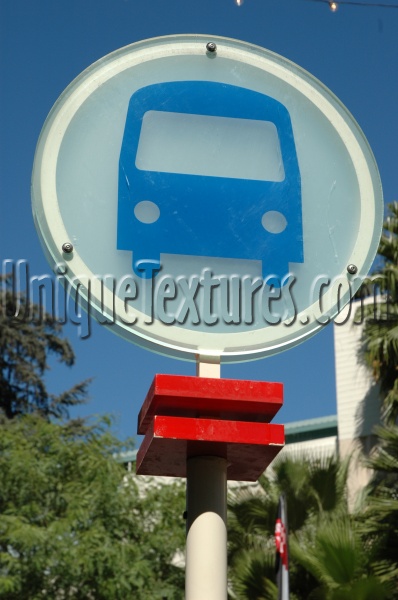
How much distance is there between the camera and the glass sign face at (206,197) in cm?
357

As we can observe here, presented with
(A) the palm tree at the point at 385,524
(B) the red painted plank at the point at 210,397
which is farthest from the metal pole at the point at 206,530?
(A) the palm tree at the point at 385,524

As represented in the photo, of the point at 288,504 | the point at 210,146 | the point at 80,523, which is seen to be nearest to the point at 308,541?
Answer: the point at 288,504

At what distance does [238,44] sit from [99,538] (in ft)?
46.5

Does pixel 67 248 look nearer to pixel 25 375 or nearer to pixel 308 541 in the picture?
pixel 308 541

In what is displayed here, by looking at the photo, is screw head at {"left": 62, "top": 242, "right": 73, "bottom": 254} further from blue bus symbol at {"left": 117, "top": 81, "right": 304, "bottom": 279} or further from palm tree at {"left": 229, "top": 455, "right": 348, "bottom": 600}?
palm tree at {"left": 229, "top": 455, "right": 348, "bottom": 600}

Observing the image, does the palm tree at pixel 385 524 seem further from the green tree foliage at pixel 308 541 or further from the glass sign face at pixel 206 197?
the glass sign face at pixel 206 197

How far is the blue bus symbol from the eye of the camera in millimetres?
3613

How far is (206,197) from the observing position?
3686 millimetres

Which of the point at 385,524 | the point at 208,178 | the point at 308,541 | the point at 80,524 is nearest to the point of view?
the point at 208,178

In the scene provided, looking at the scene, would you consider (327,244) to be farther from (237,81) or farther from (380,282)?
(380,282)

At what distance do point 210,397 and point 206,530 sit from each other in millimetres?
409

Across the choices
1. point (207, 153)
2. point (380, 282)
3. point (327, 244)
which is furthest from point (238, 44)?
point (380, 282)

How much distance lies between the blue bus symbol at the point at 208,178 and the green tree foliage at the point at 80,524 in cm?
1341

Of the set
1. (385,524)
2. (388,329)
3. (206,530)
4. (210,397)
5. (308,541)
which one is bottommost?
(206,530)
